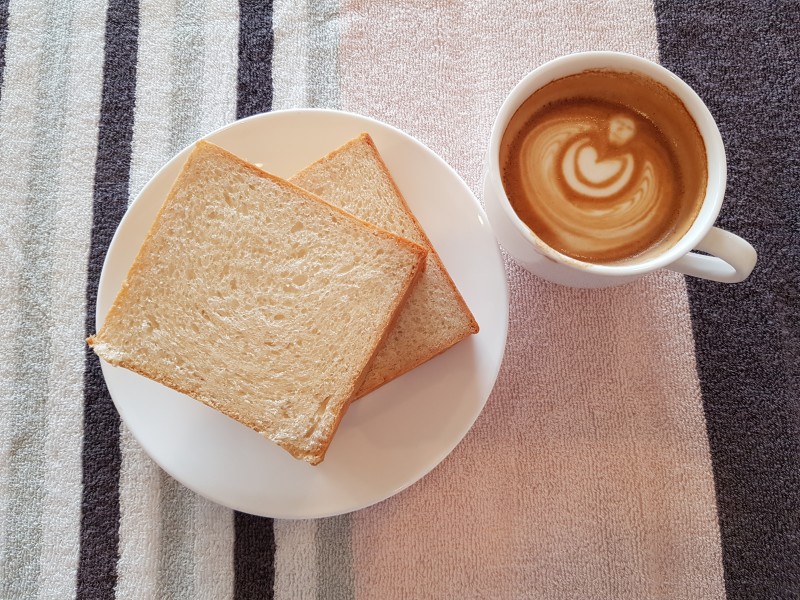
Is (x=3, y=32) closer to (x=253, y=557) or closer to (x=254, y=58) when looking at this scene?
(x=254, y=58)

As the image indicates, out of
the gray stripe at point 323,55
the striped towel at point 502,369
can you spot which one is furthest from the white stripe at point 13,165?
the gray stripe at point 323,55

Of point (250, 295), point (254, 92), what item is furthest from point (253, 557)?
point (254, 92)

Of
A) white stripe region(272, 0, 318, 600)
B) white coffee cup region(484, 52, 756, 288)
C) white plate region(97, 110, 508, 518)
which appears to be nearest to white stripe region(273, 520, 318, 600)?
white stripe region(272, 0, 318, 600)

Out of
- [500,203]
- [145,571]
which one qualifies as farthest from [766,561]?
[145,571]

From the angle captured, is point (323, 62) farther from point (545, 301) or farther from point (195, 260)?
point (545, 301)

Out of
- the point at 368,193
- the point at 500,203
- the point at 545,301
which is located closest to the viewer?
the point at 500,203

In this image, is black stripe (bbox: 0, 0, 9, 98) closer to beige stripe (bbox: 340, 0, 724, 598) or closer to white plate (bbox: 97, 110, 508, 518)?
white plate (bbox: 97, 110, 508, 518)

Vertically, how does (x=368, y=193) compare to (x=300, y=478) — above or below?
above
